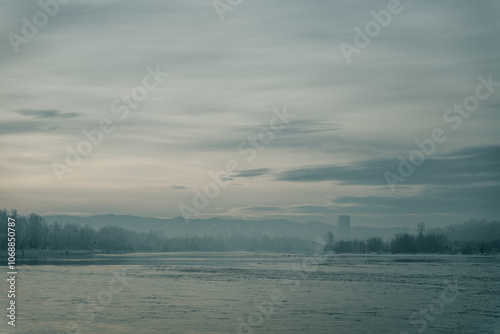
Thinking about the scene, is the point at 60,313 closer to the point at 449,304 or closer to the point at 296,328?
the point at 296,328

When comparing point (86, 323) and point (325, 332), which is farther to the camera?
point (86, 323)

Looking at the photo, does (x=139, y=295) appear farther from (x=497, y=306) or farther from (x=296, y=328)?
(x=497, y=306)

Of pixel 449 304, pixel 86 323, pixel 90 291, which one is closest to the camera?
pixel 86 323

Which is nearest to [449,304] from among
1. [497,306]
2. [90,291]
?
[497,306]

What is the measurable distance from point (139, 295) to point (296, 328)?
65.0ft

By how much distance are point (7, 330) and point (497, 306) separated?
33562 millimetres

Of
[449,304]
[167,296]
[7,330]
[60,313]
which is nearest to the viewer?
[7,330]

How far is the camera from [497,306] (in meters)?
42.1

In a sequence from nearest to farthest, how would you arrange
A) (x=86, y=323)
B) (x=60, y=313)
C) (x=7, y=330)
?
1. (x=7, y=330)
2. (x=86, y=323)
3. (x=60, y=313)

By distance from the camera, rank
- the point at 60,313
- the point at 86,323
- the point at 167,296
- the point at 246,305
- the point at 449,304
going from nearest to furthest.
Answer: the point at 86,323, the point at 60,313, the point at 246,305, the point at 449,304, the point at 167,296

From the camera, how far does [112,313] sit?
37.3m

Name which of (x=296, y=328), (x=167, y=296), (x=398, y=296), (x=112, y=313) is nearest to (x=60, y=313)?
(x=112, y=313)

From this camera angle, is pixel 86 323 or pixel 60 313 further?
pixel 60 313

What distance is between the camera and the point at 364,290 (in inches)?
2093
